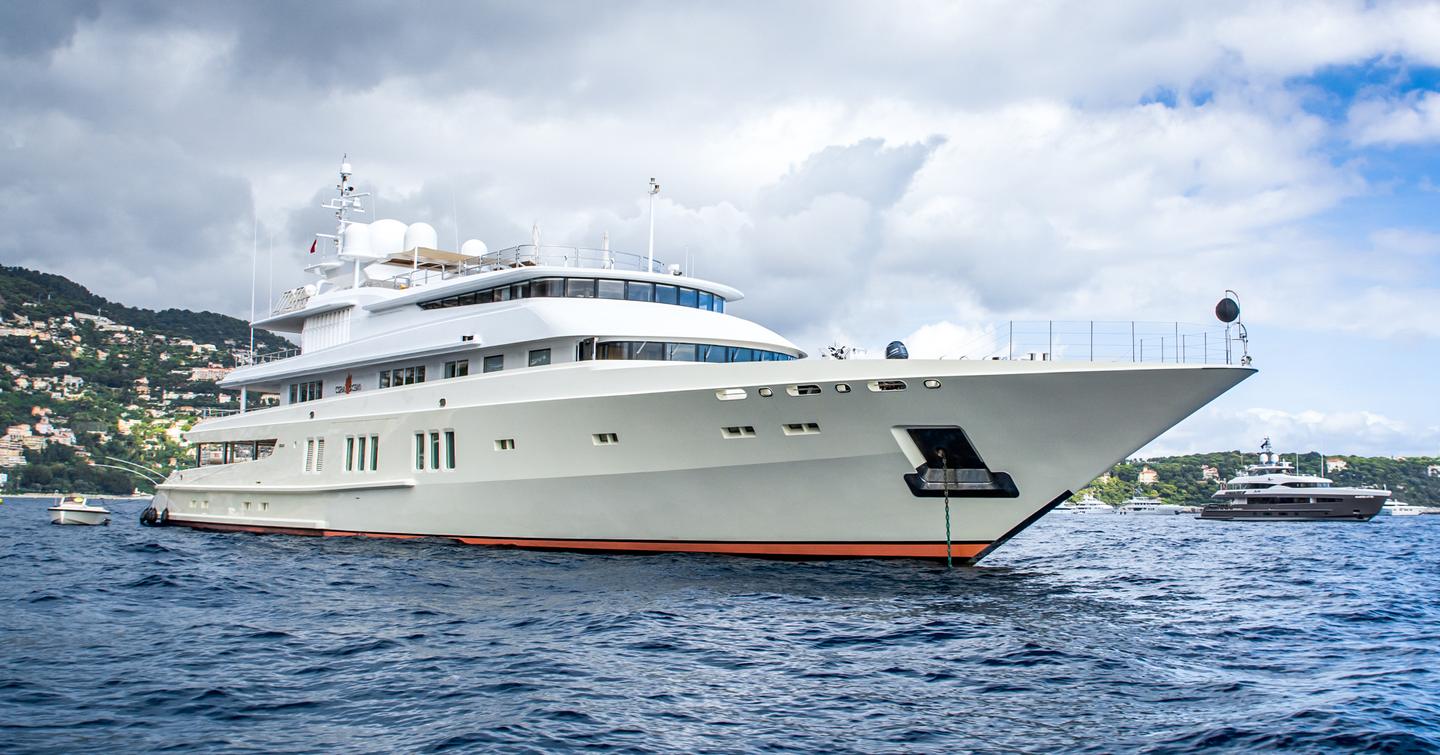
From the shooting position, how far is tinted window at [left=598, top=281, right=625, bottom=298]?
18.6m

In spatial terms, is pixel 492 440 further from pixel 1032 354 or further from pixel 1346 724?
pixel 1346 724

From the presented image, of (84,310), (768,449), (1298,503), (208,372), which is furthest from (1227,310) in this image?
(84,310)

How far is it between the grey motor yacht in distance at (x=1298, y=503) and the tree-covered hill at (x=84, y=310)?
82.9m

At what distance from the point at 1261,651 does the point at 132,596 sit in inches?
533

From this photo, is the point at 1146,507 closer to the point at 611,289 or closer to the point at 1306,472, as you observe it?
the point at 1306,472

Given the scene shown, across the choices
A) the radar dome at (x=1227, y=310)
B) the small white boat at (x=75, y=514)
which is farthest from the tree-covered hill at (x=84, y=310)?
the radar dome at (x=1227, y=310)

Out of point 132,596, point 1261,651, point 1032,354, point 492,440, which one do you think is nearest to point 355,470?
point 492,440

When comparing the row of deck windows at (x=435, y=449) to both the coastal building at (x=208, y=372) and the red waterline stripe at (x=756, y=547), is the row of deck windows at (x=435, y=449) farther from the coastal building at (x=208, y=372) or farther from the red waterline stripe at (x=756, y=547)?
the coastal building at (x=208, y=372)

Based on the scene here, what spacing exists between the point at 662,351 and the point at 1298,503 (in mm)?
50665

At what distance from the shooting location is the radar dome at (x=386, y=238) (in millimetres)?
25641

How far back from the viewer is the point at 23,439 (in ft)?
244

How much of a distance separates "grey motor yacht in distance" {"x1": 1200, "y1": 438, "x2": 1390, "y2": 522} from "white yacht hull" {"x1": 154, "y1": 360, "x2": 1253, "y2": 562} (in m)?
48.2

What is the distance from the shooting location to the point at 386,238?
25875 mm

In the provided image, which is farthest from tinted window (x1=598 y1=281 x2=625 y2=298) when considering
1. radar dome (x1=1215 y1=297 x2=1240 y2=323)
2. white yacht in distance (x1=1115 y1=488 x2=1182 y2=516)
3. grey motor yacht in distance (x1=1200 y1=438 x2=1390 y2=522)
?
white yacht in distance (x1=1115 y1=488 x2=1182 y2=516)
